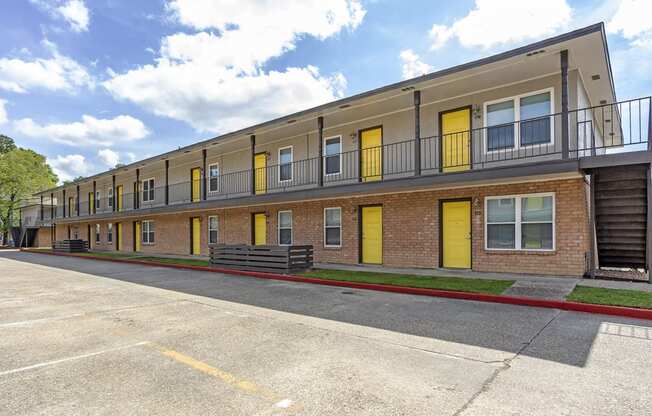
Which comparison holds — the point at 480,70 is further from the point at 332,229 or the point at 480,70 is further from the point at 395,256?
the point at 332,229

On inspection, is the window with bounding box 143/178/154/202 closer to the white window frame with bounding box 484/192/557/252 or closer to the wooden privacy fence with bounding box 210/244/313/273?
the wooden privacy fence with bounding box 210/244/313/273

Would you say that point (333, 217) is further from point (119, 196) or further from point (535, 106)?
point (119, 196)

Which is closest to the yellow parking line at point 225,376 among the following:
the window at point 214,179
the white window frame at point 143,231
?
the window at point 214,179

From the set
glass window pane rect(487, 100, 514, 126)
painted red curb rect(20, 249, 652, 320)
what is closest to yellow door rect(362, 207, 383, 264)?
painted red curb rect(20, 249, 652, 320)

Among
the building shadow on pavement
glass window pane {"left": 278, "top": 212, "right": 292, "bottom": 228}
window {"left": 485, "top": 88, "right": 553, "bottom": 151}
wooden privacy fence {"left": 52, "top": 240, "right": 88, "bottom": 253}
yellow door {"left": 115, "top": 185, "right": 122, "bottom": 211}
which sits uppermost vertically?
window {"left": 485, "top": 88, "right": 553, "bottom": 151}

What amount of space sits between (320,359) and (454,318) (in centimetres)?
298

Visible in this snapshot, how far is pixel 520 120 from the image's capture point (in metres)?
10.5

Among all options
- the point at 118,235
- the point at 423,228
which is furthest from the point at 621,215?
the point at 118,235

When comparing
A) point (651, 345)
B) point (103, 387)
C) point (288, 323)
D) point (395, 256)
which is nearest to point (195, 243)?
point (395, 256)

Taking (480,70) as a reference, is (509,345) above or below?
below

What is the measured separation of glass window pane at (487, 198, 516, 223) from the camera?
11.1 metres

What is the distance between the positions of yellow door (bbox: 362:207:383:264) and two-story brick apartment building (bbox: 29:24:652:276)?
50mm

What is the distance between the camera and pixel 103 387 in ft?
12.4

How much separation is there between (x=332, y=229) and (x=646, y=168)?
9.70 meters
